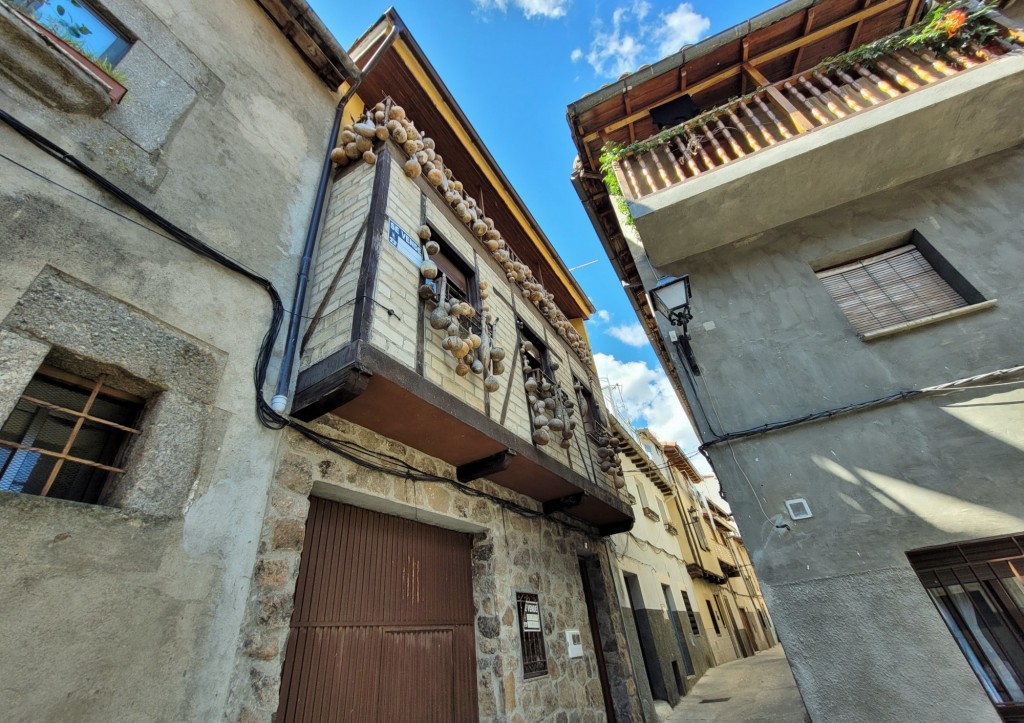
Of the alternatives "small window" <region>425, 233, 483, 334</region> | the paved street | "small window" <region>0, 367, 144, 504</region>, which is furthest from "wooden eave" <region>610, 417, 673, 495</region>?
"small window" <region>0, 367, 144, 504</region>

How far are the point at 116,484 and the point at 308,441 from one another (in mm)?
1015

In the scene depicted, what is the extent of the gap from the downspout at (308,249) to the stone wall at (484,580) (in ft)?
1.11

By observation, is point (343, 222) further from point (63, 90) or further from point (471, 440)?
point (471, 440)

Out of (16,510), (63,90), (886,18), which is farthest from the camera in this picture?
(886,18)

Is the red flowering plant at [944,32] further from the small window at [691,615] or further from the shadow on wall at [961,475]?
the small window at [691,615]

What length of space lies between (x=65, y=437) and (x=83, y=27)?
2794mm

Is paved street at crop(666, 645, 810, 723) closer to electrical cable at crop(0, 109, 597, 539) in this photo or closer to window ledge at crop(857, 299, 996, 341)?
window ledge at crop(857, 299, 996, 341)

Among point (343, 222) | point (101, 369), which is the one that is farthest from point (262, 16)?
point (101, 369)

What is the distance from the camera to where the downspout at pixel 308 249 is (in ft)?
9.66

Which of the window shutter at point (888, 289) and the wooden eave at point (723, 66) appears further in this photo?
the wooden eave at point (723, 66)

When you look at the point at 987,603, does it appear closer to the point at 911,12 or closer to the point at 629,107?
the point at 629,107

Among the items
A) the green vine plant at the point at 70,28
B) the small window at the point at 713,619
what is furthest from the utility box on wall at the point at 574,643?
the small window at the point at 713,619

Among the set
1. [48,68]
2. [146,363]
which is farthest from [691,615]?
[48,68]

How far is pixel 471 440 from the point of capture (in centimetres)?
374
